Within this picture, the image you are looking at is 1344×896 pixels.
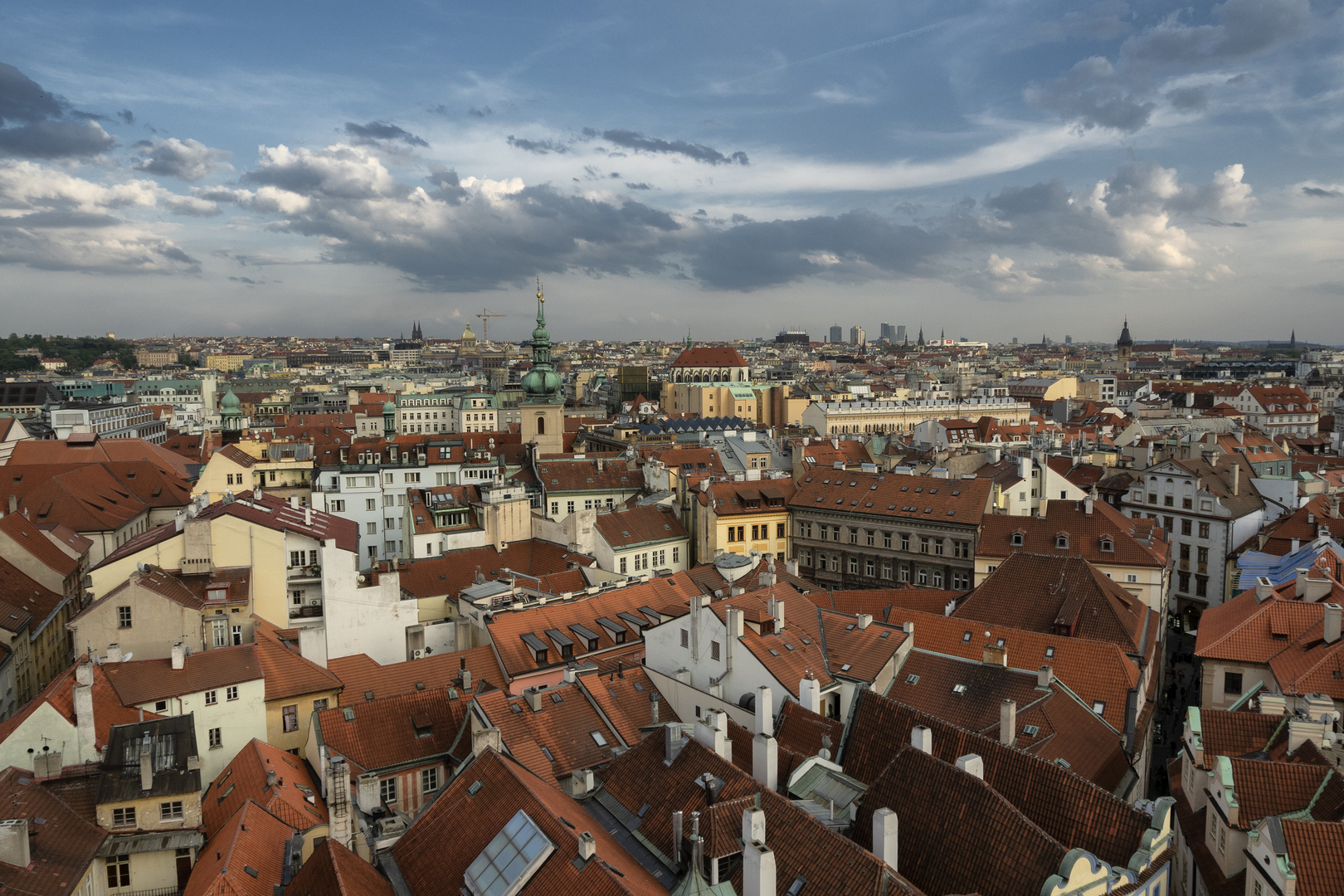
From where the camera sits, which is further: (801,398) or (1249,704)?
(801,398)

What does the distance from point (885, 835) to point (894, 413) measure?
151654 millimetres

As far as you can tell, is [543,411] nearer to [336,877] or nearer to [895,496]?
[895,496]

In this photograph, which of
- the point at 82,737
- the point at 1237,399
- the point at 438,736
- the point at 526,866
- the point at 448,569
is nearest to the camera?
the point at 526,866

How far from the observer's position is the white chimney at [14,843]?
84.1 feet

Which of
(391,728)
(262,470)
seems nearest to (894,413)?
(262,470)

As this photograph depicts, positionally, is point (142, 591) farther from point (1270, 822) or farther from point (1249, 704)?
point (1249, 704)

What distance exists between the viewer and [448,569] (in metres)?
62.6

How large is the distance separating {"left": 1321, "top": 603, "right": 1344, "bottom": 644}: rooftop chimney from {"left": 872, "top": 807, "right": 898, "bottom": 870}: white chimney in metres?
26.2

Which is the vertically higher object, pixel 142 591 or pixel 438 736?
pixel 142 591

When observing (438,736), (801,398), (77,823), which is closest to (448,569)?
(438,736)

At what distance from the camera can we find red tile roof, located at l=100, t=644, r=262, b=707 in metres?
37.4

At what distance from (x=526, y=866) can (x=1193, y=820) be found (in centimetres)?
2129

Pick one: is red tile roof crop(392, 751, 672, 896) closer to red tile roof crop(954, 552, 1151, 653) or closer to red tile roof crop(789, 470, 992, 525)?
red tile roof crop(954, 552, 1151, 653)

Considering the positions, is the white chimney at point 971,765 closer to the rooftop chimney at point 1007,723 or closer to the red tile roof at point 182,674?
the rooftop chimney at point 1007,723
